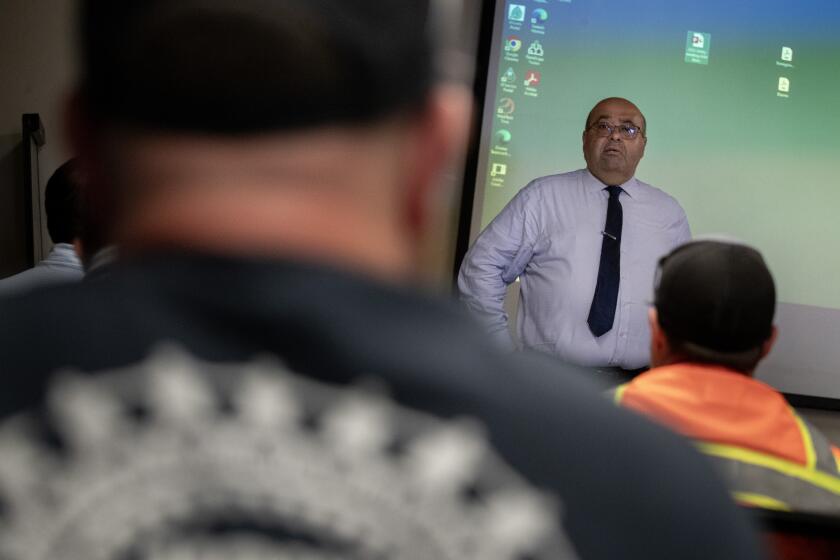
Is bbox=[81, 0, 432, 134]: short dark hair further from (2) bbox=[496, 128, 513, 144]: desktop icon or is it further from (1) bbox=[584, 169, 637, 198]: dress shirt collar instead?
(2) bbox=[496, 128, 513, 144]: desktop icon

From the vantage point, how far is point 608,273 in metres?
3.49

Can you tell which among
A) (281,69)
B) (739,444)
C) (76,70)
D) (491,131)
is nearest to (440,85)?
(281,69)

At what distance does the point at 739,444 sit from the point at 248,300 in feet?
3.54

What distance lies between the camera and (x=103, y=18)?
0.51 m

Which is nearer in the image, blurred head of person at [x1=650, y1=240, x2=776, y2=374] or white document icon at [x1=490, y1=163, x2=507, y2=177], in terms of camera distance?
blurred head of person at [x1=650, y1=240, x2=776, y2=374]

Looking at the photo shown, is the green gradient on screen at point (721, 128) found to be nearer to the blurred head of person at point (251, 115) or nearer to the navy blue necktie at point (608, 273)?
the navy blue necktie at point (608, 273)

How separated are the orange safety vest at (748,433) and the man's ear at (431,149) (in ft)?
2.72

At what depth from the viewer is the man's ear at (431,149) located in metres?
0.54

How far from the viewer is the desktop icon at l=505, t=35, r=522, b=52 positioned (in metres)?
4.04

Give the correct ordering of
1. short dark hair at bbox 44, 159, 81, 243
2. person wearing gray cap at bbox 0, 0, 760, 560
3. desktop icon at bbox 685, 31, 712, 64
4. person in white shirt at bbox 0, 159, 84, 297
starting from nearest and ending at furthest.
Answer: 1. person wearing gray cap at bbox 0, 0, 760, 560
2. person in white shirt at bbox 0, 159, 84, 297
3. short dark hair at bbox 44, 159, 81, 243
4. desktop icon at bbox 685, 31, 712, 64

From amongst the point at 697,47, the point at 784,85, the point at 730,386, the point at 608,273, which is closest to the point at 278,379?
the point at 730,386

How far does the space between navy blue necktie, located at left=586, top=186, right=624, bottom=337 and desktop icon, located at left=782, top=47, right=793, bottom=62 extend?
126 centimetres

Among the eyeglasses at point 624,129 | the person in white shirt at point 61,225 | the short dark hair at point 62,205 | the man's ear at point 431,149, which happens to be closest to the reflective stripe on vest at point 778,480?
the man's ear at point 431,149

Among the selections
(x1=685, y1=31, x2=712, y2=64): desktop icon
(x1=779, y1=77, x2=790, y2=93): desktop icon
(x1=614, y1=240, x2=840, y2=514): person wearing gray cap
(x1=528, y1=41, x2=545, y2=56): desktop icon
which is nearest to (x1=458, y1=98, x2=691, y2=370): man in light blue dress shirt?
(x1=528, y1=41, x2=545, y2=56): desktop icon
